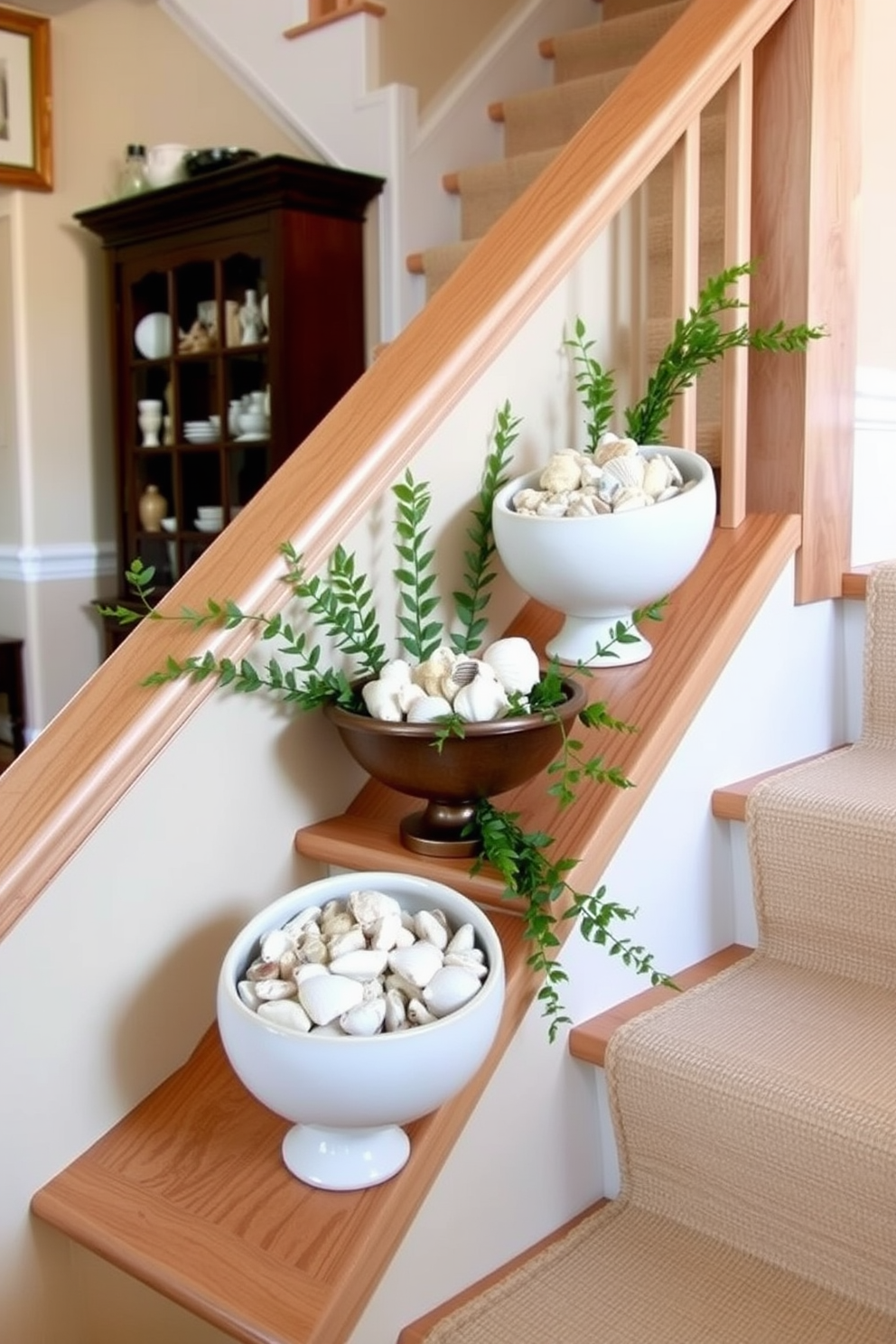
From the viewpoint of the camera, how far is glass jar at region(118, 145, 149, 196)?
379cm

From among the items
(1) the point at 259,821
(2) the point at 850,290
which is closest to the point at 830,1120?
(1) the point at 259,821

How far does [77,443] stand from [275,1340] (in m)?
3.60

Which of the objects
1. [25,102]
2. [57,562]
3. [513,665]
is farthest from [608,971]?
[25,102]

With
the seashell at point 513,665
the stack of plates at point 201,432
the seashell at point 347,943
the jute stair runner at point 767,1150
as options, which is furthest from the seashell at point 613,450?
the stack of plates at point 201,432

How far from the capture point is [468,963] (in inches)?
41.3

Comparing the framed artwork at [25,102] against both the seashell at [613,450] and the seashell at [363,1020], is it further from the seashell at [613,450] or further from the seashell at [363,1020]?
the seashell at [363,1020]

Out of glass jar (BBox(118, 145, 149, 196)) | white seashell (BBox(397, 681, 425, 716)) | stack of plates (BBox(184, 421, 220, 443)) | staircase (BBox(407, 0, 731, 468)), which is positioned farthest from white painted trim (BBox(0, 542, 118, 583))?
white seashell (BBox(397, 681, 425, 716))

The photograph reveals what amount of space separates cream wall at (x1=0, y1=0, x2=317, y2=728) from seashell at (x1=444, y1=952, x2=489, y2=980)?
3.31m

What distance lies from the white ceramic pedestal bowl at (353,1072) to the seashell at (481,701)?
0.17 metres

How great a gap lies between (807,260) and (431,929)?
39.2 inches

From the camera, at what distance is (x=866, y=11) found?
1.81m

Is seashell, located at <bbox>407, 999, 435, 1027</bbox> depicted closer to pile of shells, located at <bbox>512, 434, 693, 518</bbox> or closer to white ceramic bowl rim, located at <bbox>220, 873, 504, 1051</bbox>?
white ceramic bowl rim, located at <bbox>220, 873, 504, 1051</bbox>

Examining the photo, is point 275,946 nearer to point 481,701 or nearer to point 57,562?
point 481,701

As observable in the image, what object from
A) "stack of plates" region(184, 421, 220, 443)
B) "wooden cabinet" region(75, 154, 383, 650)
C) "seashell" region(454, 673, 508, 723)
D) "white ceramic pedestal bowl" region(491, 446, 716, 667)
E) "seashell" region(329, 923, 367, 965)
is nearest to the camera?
"seashell" region(329, 923, 367, 965)
